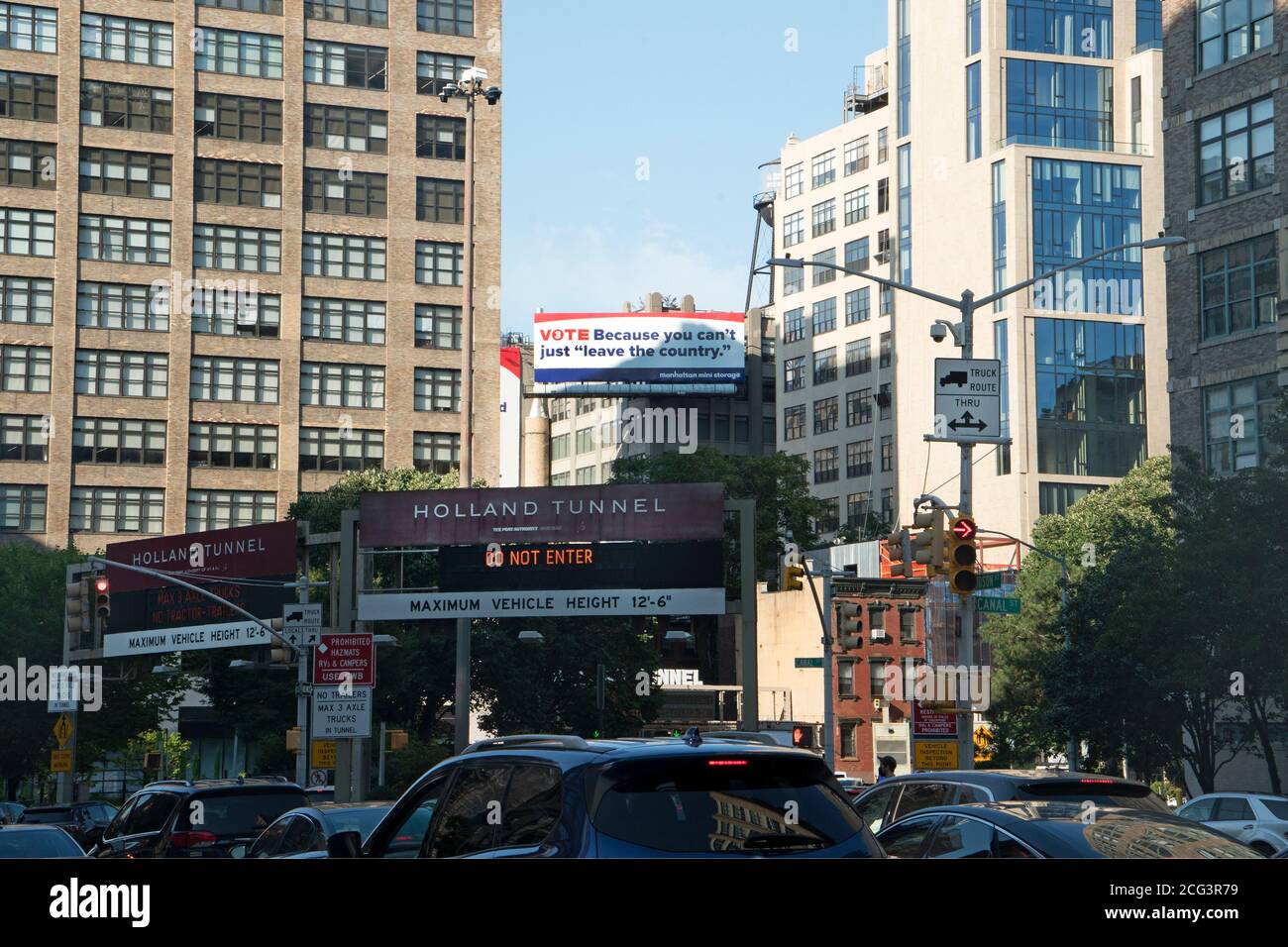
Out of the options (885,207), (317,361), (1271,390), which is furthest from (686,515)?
(885,207)

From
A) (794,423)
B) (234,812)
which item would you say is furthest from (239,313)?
(234,812)

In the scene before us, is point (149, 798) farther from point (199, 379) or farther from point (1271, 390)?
point (199, 379)

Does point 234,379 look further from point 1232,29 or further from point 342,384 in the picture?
point 1232,29

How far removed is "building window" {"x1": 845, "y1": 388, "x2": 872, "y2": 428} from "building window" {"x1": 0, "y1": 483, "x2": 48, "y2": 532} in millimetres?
54287

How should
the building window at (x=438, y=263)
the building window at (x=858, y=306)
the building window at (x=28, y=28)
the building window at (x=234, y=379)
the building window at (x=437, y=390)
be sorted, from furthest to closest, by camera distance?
the building window at (x=858, y=306)
the building window at (x=438, y=263)
the building window at (x=437, y=390)
the building window at (x=234, y=379)
the building window at (x=28, y=28)

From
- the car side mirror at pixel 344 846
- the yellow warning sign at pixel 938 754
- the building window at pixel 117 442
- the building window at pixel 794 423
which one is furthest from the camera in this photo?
the building window at pixel 794 423

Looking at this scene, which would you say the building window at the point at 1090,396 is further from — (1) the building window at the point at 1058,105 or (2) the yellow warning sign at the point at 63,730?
(2) the yellow warning sign at the point at 63,730

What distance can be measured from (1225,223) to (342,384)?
2296 inches

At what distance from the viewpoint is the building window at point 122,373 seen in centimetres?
9112

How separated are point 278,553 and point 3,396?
2087 inches

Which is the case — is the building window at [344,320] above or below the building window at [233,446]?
above

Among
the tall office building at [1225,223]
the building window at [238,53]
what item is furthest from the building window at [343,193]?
the tall office building at [1225,223]

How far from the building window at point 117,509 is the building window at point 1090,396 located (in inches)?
1933

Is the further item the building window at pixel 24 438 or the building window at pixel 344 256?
the building window at pixel 344 256
